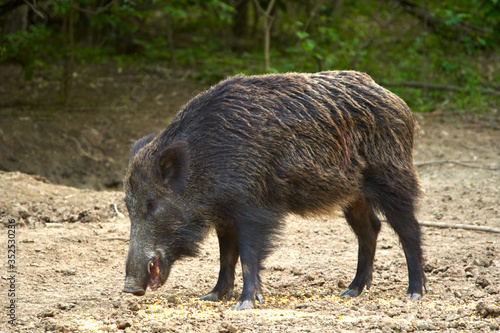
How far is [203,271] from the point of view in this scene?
17.2 ft

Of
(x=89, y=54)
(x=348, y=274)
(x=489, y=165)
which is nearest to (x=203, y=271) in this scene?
(x=348, y=274)

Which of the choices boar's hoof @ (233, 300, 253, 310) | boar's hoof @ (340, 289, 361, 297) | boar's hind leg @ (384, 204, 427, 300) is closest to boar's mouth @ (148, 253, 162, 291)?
boar's hoof @ (233, 300, 253, 310)

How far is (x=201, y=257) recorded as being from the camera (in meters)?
5.57

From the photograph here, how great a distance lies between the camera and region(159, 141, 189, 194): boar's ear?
164 inches

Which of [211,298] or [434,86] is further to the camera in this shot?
[434,86]

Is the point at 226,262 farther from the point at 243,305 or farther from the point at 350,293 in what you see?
the point at 350,293

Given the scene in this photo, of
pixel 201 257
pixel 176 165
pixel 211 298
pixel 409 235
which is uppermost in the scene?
pixel 176 165

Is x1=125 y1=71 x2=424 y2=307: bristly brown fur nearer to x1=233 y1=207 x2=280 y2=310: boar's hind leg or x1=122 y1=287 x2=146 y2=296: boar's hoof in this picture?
x1=233 y1=207 x2=280 y2=310: boar's hind leg

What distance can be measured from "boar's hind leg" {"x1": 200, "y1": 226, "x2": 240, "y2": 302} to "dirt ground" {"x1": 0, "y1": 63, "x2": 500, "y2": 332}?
0.39 feet

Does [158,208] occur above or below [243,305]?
above

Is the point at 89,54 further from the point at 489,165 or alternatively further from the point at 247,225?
the point at 247,225

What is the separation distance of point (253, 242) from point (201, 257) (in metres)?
1.42

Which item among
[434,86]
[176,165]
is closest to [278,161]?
[176,165]

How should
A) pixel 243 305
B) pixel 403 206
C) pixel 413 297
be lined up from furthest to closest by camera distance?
pixel 403 206 → pixel 413 297 → pixel 243 305
